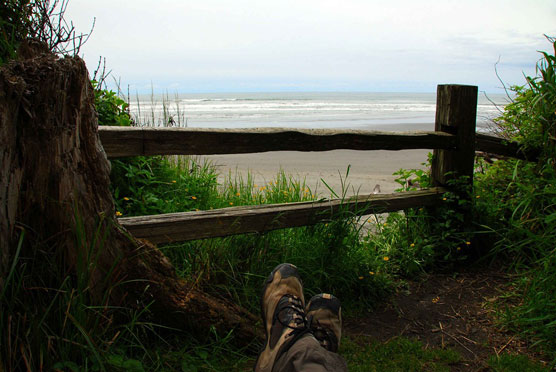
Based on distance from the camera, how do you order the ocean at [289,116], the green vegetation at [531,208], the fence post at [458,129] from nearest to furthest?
1. the green vegetation at [531,208]
2. the fence post at [458,129]
3. the ocean at [289,116]

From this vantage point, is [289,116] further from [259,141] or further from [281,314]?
[281,314]

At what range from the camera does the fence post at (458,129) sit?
153 inches

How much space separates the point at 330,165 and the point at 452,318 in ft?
23.5

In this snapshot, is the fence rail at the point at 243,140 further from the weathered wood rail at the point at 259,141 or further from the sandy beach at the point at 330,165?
the sandy beach at the point at 330,165

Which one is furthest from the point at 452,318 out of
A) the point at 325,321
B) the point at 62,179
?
the point at 62,179

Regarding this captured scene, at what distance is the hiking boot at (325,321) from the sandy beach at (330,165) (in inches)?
190

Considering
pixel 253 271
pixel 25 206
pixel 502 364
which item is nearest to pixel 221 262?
pixel 253 271


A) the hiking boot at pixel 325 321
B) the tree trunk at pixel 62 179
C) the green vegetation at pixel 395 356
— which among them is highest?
the tree trunk at pixel 62 179

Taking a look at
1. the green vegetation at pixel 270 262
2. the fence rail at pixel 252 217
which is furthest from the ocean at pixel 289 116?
the fence rail at pixel 252 217

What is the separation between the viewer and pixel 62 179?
192 centimetres

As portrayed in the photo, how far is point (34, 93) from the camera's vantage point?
179 cm

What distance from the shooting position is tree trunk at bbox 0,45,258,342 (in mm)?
1781

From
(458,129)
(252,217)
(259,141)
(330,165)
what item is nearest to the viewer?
(252,217)

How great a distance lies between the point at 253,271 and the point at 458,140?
7.06 feet
